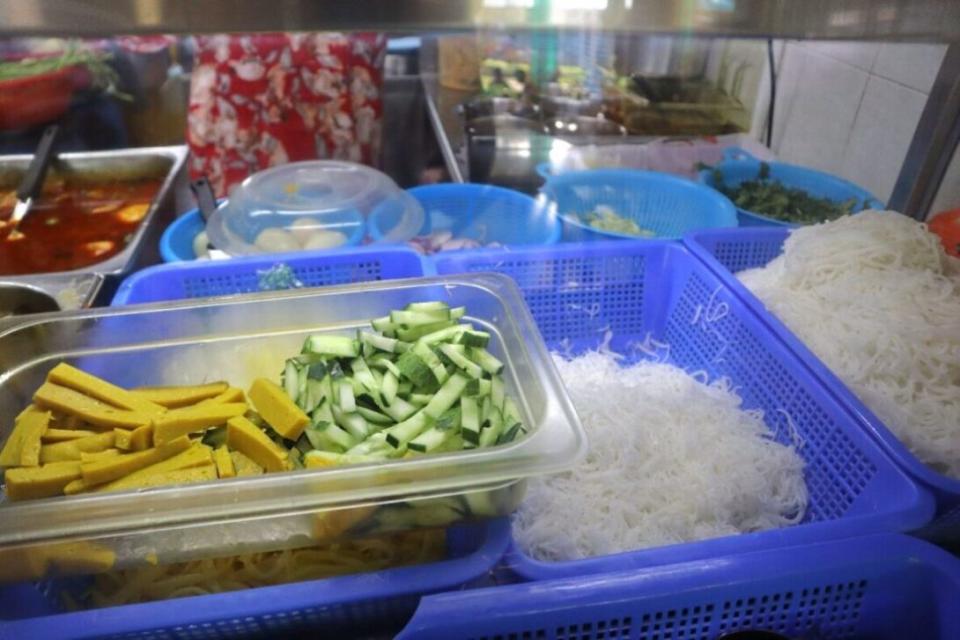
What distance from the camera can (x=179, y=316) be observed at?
1237 millimetres

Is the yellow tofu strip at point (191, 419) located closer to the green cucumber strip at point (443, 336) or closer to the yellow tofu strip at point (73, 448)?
the yellow tofu strip at point (73, 448)

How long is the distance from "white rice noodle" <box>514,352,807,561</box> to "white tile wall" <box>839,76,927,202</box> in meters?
1.27

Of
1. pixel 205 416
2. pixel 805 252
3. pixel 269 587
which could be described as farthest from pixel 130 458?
pixel 805 252

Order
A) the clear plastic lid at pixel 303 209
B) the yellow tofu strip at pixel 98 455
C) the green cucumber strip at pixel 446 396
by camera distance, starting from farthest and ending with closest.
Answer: the clear plastic lid at pixel 303 209 < the green cucumber strip at pixel 446 396 < the yellow tofu strip at pixel 98 455

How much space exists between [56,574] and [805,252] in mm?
1676

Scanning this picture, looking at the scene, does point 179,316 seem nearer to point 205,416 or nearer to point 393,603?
point 205,416

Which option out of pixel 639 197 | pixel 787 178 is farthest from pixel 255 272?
pixel 787 178

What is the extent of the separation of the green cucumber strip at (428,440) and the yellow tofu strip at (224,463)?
0.89 ft

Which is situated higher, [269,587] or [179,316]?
[179,316]

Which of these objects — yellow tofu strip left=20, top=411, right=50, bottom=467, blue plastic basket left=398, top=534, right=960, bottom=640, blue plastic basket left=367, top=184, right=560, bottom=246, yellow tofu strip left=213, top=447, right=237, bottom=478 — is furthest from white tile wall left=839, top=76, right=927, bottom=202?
yellow tofu strip left=20, top=411, right=50, bottom=467

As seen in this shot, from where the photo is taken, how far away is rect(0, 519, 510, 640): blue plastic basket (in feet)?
2.78

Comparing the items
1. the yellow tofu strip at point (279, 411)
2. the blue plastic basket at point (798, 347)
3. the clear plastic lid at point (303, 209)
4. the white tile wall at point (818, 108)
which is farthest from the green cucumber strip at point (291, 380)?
the white tile wall at point (818, 108)

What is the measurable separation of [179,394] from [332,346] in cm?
27

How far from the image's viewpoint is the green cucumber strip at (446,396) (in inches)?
41.1
